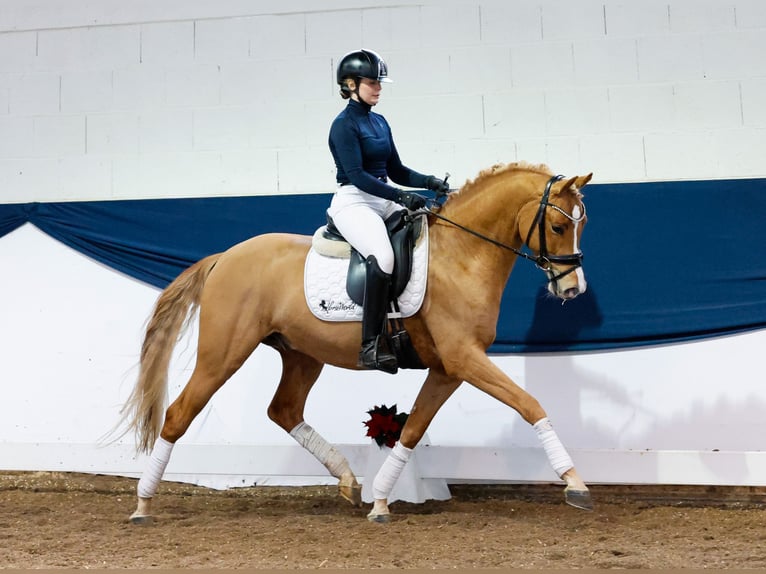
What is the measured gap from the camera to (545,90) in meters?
5.42

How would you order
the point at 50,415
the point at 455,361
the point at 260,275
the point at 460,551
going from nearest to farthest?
1. the point at 460,551
2. the point at 455,361
3. the point at 260,275
4. the point at 50,415

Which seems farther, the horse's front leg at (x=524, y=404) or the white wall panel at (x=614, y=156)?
the white wall panel at (x=614, y=156)

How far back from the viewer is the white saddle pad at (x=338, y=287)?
4082mm

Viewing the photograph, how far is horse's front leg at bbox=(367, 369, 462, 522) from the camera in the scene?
4.22 meters

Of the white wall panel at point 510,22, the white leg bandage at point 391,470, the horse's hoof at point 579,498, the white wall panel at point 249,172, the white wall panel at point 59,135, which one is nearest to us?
the horse's hoof at point 579,498

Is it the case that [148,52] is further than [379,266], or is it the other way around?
[148,52]

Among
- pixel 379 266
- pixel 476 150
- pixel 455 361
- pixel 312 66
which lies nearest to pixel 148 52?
pixel 312 66

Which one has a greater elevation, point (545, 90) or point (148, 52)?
point (148, 52)

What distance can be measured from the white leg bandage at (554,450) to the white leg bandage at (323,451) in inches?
47.4

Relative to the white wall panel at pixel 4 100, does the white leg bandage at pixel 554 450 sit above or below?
below

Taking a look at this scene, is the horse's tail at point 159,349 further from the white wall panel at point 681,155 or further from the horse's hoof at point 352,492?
the white wall panel at point 681,155

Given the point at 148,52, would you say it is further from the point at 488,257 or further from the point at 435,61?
the point at 488,257

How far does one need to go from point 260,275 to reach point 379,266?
0.72 metres

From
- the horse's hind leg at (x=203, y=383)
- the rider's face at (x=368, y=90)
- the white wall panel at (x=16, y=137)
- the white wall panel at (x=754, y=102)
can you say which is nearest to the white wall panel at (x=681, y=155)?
the white wall panel at (x=754, y=102)
